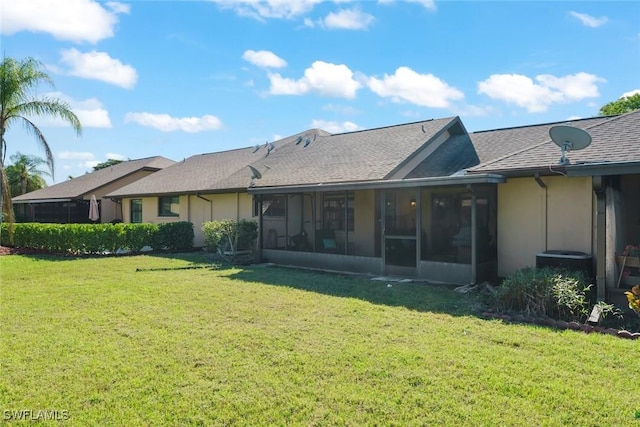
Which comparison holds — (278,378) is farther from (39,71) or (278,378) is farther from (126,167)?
(126,167)

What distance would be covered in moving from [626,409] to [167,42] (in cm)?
1309

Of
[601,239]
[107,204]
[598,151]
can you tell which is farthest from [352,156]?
[107,204]

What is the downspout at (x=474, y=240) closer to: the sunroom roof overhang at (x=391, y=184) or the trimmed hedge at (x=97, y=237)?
the sunroom roof overhang at (x=391, y=184)

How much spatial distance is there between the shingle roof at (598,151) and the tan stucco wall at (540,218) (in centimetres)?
63

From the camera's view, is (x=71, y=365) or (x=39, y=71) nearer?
(x=71, y=365)

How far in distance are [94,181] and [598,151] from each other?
28.2 metres

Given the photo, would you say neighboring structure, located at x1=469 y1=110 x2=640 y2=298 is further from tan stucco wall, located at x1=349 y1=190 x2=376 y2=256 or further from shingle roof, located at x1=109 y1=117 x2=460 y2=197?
tan stucco wall, located at x1=349 y1=190 x2=376 y2=256

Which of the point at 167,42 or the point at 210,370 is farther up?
the point at 167,42

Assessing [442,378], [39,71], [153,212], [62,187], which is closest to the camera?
[442,378]

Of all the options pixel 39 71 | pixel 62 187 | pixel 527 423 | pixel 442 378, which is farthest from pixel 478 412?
pixel 62 187

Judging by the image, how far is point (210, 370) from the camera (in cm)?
438
